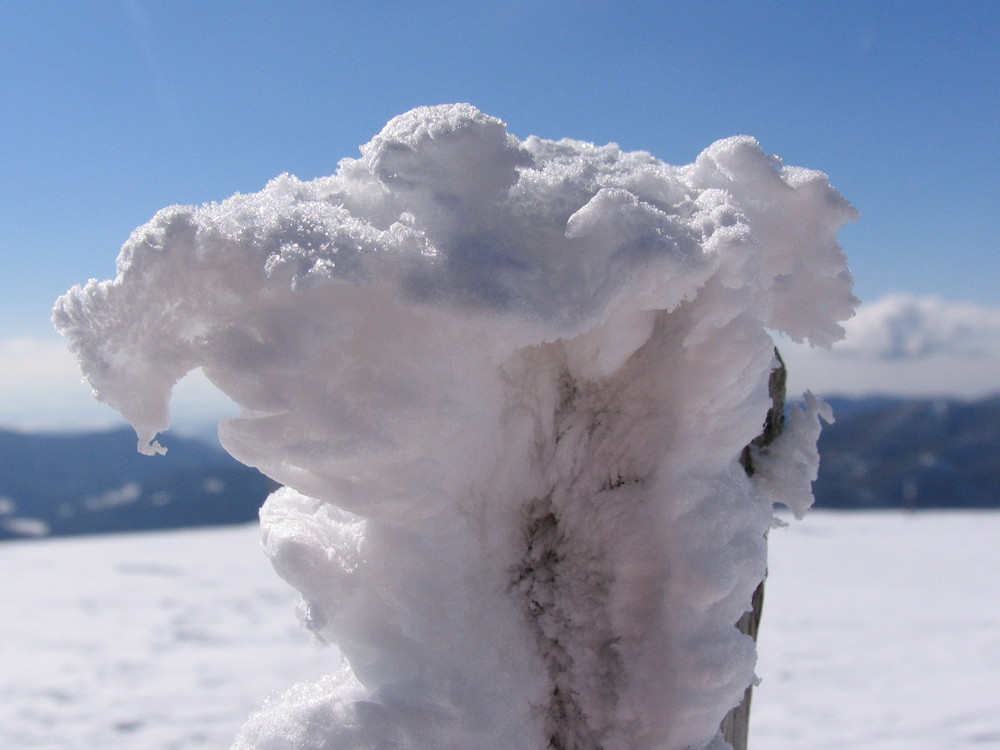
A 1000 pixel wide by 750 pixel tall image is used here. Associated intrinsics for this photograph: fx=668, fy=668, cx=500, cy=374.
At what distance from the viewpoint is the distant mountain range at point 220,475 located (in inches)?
2357

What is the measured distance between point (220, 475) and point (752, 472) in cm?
6808

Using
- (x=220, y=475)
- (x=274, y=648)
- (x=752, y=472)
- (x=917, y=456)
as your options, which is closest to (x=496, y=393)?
(x=752, y=472)

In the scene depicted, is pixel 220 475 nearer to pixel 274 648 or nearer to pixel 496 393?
pixel 274 648

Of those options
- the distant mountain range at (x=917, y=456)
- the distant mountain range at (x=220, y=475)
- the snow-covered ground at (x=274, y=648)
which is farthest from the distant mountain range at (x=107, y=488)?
the distant mountain range at (x=917, y=456)

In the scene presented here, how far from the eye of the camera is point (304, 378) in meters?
0.73

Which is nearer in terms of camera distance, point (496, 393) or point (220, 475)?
point (496, 393)

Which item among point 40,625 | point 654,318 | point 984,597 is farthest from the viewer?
point 984,597

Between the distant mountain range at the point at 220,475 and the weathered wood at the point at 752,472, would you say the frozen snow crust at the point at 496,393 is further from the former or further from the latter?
the distant mountain range at the point at 220,475

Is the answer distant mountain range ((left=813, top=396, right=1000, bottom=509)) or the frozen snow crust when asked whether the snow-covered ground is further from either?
distant mountain range ((left=813, top=396, right=1000, bottom=509))

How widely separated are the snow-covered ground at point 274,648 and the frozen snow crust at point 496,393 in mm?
3831

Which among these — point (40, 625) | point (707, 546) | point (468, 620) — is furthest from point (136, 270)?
point (40, 625)

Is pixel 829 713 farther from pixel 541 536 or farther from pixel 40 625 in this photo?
pixel 40 625

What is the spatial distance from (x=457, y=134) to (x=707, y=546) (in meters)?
0.59

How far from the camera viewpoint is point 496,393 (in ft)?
2.84
